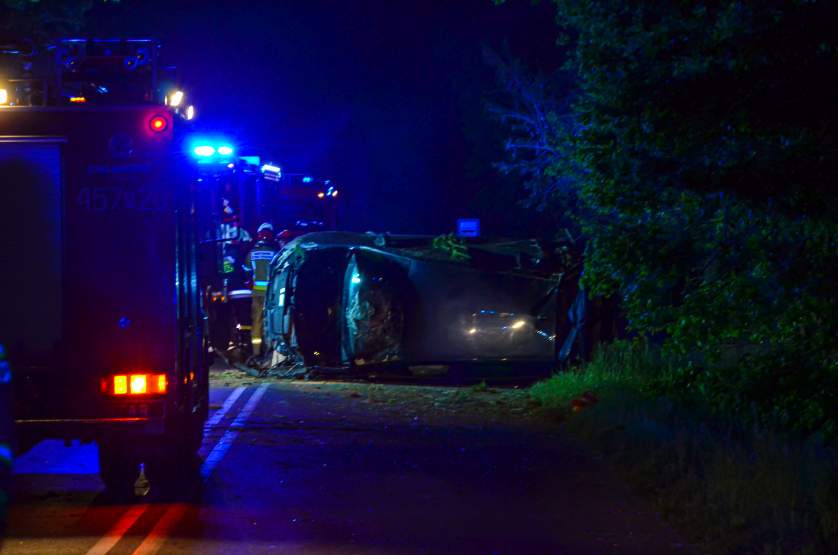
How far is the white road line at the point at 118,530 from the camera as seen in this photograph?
7430 mm

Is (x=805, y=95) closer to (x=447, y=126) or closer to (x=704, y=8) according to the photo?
(x=704, y=8)

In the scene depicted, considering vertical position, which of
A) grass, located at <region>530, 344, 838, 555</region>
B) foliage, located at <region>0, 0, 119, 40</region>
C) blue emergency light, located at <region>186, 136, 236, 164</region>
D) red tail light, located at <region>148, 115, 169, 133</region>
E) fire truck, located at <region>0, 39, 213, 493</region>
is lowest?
grass, located at <region>530, 344, 838, 555</region>

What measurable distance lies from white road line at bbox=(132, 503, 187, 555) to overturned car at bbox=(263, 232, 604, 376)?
29.9ft

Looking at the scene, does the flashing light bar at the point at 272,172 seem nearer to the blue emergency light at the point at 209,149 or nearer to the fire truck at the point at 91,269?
the blue emergency light at the point at 209,149

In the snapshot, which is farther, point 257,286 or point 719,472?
point 257,286

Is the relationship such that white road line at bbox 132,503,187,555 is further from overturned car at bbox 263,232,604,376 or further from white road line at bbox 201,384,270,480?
overturned car at bbox 263,232,604,376

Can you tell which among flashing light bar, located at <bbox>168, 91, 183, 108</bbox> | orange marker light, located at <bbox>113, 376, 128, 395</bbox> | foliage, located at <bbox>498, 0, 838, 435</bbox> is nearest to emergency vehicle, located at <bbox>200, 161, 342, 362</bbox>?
flashing light bar, located at <bbox>168, 91, 183, 108</bbox>

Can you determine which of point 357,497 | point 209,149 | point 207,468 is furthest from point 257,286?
point 357,497

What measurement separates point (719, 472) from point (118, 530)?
447 cm

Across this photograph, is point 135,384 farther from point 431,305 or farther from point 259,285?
point 259,285

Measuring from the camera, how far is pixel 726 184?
9.09m

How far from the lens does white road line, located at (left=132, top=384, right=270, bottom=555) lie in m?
7.57

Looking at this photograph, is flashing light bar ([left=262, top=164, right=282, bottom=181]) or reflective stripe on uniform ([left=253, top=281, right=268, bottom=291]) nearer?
reflective stripe on uniform ([left=253, top=281, right=268, bottom=291])

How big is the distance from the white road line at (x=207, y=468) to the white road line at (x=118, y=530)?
7.6 inches
